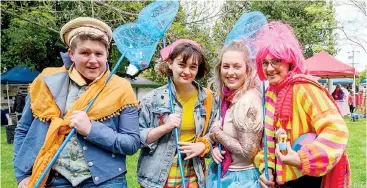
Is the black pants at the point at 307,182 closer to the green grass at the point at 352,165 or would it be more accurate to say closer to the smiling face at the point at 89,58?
the smiling face at the point at 89,58

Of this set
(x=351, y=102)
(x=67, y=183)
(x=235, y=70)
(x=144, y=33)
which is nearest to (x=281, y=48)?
(x=235, y=70)

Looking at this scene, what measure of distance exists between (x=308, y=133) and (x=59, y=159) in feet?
4.41

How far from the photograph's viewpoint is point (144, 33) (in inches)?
119

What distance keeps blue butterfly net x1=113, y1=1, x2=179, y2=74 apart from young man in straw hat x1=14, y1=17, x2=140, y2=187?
0.54 metres

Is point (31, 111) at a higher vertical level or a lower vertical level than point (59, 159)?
higher

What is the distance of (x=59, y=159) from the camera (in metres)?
2.26

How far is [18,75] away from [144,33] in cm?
1584

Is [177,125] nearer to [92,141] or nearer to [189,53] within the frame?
[189,53]

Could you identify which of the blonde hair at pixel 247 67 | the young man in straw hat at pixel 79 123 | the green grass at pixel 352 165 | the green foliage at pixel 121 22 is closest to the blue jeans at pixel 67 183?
the young man in straw hat at pixel 79 123

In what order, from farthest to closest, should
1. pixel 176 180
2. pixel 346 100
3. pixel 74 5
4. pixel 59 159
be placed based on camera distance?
pixel 346 100 < pixel 74 5 < pixel 176 180 < pixel 59 159

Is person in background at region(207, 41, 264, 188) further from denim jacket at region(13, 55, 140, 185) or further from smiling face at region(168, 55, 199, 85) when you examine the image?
denim jacket at region(13, 55, 140, 185)

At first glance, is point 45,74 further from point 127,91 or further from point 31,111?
point 127,91

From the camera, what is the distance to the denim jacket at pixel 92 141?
224 centimetres

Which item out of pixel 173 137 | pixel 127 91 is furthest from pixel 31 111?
pixel 173 137
